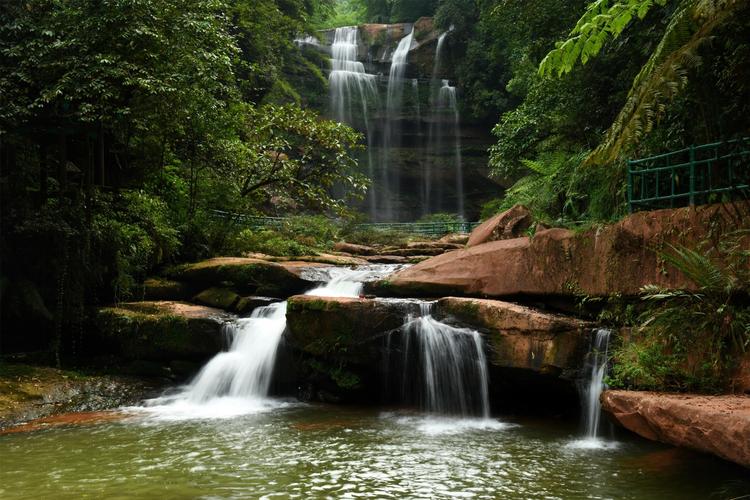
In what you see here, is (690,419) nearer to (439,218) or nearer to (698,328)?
(698,328)

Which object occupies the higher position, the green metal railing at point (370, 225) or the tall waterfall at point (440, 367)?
the green metal railing at point (370, 225)

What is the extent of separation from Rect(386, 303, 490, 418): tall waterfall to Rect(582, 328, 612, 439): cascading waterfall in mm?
1537

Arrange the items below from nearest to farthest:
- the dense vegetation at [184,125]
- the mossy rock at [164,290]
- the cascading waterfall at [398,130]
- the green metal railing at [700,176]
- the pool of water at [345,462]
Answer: the pool of water at [345,462]
the green metal railing at [700,176]
the dense vegetation at [184,125]
the mossy rock at [164,290]
the cascading waterfall at [398,130]

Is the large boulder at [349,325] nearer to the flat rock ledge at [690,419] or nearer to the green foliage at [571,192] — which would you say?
the green foliage at [571,192]

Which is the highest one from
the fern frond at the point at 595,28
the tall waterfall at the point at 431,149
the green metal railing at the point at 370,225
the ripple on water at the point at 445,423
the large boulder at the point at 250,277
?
the tall waterfall at the point at 431,149

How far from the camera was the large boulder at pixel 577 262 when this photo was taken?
7328 millimetres

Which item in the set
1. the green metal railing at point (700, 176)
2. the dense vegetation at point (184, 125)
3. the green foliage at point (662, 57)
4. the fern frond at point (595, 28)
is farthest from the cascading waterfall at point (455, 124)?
the green foliage at point (662, 57)

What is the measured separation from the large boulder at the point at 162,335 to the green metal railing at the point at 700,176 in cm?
768

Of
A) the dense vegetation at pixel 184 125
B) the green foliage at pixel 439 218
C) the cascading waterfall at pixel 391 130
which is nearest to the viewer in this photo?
the dense vegetation at pixel 184 125

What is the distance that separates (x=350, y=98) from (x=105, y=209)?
1017 inches

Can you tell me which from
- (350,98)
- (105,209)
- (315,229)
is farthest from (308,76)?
(105,209)

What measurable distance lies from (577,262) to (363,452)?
14.2 feet

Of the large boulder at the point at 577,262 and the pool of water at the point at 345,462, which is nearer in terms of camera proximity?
the pool of water at the point at 345,462

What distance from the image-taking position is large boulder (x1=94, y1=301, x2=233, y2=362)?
1110 cm
